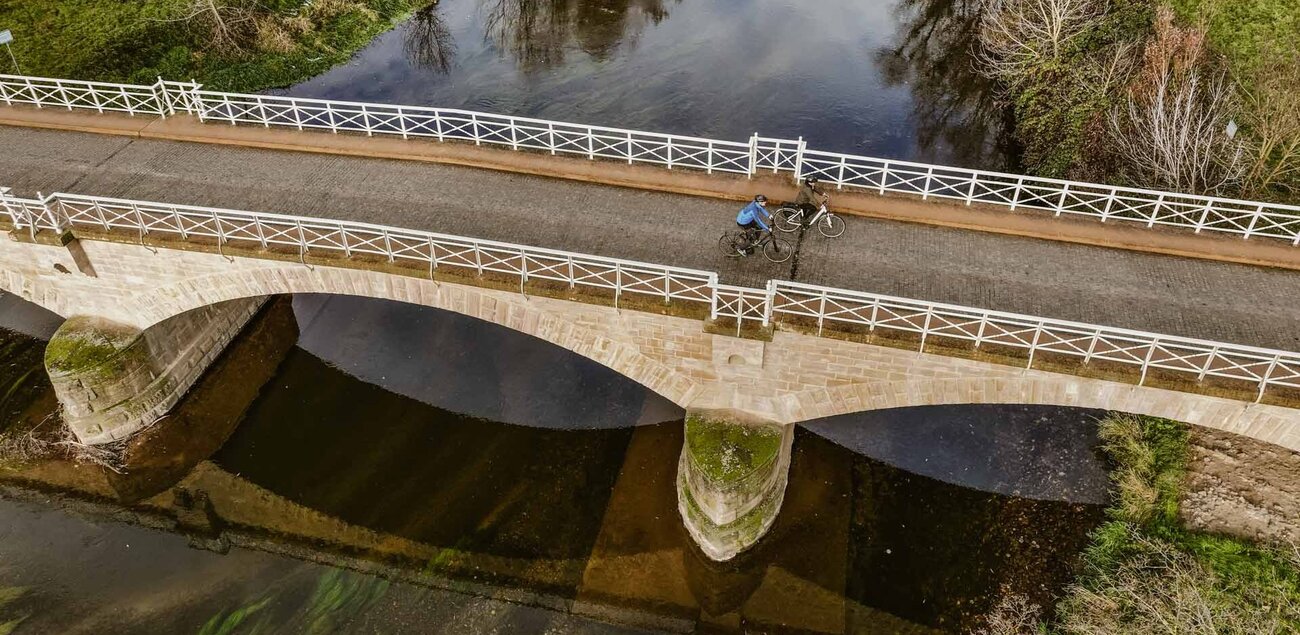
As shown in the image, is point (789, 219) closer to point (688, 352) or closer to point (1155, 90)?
point (688, 352)

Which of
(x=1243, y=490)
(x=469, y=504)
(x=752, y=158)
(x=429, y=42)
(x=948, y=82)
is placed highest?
(x=752, y=158)

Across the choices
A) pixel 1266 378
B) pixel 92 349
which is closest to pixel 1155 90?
pixel 1266 378

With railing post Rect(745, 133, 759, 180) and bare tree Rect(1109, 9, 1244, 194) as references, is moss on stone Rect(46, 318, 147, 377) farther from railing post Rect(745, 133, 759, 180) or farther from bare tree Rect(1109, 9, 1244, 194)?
bare tree Rect(1109, 9, 1244, 194)

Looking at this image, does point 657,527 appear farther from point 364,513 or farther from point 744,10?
point 744,10

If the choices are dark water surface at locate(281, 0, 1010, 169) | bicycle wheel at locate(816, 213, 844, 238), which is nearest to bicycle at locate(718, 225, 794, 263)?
bicycle wheel at locate(816, 213, 844, 238)

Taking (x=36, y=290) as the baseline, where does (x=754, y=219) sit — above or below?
above

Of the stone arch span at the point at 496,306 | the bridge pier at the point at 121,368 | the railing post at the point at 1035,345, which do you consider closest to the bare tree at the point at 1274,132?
the railing post at the point at 1035,345

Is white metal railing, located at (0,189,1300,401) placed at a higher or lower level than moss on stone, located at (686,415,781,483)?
higher
